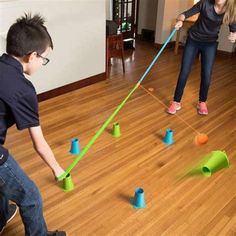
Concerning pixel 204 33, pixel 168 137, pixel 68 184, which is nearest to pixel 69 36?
pixel 204 33

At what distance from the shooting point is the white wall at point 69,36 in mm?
2654

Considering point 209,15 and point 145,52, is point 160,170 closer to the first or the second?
point 209,15

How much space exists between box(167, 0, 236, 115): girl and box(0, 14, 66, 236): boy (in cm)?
168

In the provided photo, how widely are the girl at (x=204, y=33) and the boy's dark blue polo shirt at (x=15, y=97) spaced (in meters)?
1.78

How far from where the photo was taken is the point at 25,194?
3.74 feet

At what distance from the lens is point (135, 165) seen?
206cm

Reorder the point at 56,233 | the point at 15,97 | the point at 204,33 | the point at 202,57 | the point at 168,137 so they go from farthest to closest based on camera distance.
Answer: the point at 202,57, the point at 204,33, the point at 168,137, the point at 56,233, the point at 15,97

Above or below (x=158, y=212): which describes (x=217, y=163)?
above

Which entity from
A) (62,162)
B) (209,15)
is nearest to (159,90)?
(209,15)

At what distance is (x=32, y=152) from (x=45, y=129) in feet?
1.18

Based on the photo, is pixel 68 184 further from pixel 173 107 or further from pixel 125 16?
pixel 125 16

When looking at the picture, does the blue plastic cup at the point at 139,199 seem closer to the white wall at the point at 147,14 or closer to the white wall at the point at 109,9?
the white wall at the point at 109,9

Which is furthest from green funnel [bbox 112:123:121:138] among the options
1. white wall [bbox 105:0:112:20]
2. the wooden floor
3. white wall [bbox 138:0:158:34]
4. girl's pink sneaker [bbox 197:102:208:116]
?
white wall [bbox 138:0:158:34]

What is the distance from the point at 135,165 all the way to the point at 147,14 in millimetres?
3993
